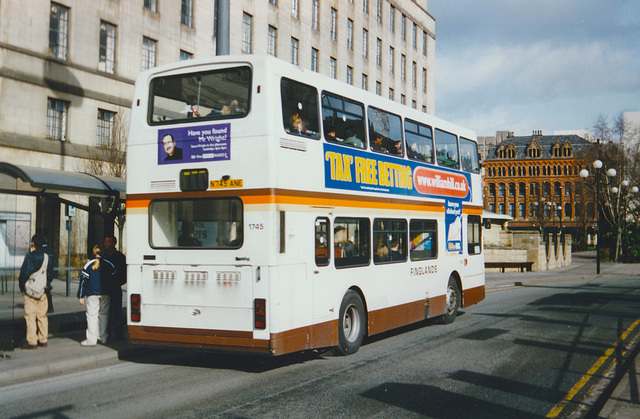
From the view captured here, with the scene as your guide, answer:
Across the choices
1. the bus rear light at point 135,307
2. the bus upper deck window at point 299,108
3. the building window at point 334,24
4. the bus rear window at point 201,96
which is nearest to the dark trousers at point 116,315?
the bus rear light at point 135,307

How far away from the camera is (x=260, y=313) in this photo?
354 inches

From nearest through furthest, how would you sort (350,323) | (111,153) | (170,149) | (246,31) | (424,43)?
(170,149)
(350,323)
(111,153)
(246,31)
(424,43)

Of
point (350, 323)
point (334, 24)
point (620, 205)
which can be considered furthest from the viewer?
point (620, 205)

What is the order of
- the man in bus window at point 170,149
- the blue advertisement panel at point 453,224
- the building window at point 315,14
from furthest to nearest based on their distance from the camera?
the building window at point 315,14
the blue advertisement panel at point 453,224
the man in bus window at point 170,149

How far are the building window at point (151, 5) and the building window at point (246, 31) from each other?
6.25 m

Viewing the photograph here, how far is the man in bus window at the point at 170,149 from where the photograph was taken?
31.5 ft

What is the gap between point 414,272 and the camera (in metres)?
13.2

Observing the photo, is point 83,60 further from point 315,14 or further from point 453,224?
point 315,14

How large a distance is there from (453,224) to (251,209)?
728 cm

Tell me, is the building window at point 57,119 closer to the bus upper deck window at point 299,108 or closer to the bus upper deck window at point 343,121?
the bus upper deck window at point 343,121

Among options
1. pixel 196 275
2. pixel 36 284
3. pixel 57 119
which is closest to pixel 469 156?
pixel 196 275

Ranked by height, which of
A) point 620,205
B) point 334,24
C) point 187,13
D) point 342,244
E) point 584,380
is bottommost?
point 584,380

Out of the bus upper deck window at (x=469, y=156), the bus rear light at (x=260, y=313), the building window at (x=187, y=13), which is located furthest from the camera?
the building window at (x=187, y=13)

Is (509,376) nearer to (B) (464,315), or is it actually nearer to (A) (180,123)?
(A) (180,123)
